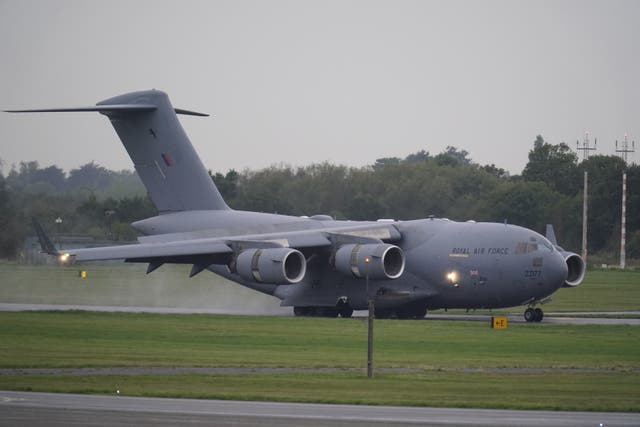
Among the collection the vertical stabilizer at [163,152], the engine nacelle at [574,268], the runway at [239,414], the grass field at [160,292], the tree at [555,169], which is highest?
the tree at [555,169]

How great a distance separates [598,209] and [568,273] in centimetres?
3609

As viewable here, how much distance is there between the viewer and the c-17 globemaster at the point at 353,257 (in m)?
36.3

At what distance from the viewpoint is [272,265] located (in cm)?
3612

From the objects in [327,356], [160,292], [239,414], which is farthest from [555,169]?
[239,414]

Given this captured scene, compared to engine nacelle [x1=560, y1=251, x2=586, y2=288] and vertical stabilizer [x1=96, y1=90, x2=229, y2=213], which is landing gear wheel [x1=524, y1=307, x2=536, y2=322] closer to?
engine nacelle [x1=560, y1=251, x2=586, y2=288]

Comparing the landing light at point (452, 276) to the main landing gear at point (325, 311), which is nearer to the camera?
the landing light at point (452, 276)

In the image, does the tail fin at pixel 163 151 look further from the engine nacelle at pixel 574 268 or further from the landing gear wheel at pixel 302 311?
the engine nacelle at pixel 574 268

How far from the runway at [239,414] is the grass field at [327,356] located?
2.54 ft

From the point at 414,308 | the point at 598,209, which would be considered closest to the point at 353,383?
the point at 414,308

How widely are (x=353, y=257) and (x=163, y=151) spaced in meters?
8.67

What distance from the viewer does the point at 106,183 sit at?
7788cm

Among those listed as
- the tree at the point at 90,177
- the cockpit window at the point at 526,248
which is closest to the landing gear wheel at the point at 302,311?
the cockpit window at the point at 526,248

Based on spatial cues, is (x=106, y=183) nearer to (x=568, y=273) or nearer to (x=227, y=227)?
(x=227, y=227)

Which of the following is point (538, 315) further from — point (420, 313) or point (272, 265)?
point (272, 265)
